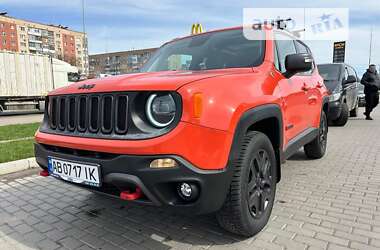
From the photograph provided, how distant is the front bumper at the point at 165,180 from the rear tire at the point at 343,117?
8.11 m

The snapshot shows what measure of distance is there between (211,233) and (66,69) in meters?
17.9

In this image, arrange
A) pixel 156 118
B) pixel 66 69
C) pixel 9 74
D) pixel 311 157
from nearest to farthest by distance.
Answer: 1. pixel 156 118
2. pixel 311 157
3. pixel 9 74
4. pixel 66 69

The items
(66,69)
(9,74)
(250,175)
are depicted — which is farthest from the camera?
(66,69)

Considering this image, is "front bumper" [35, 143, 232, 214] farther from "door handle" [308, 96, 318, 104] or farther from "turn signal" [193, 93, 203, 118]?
"door handle" [308, 96, 318, 104]

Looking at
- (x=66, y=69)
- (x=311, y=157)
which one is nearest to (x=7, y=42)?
(x=66, y=69)

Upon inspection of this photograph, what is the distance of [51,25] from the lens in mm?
94062

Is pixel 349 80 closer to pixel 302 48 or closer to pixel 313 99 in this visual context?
pixel 302 48

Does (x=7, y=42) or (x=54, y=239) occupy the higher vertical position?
(x=7, y=42)

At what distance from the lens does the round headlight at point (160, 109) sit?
84.9 inches

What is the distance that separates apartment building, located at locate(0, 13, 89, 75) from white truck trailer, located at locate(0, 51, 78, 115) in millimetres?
64152

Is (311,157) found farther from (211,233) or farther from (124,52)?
(124,52)

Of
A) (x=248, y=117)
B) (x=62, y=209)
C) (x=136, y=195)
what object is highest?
(x=248, y=117)

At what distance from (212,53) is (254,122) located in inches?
46.6

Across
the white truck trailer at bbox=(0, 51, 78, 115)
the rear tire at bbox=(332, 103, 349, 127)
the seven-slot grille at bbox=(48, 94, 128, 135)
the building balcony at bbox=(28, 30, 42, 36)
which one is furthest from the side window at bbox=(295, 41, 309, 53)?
the building balcony at bbox=(28, 30, 42, 36)
